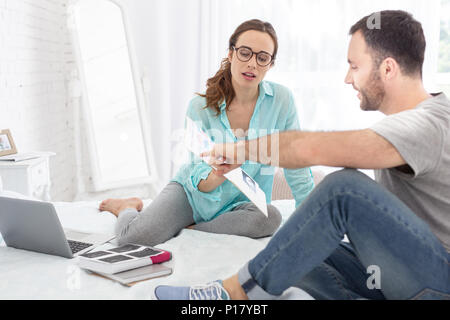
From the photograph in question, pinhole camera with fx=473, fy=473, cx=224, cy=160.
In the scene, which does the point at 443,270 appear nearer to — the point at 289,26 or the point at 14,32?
the point at 14,32

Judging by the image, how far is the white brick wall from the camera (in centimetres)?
262

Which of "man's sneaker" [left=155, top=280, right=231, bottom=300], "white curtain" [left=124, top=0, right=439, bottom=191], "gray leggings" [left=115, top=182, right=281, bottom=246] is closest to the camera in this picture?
"man's sneaker" [left=155, top=280, right=231, bottom=300]

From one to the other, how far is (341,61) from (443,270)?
2.84 meters

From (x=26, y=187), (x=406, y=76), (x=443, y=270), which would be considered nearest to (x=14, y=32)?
(x=26, y=187)

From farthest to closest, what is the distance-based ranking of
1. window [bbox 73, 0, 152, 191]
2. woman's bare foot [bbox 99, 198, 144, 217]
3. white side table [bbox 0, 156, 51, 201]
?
1. window [bbox 73, 0, 152, 191]
2. white side table [bbox 0, 156, 51, 201]
3. woman's bare foot [bbox 99, 198, 144, 217]

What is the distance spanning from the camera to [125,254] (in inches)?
58.6

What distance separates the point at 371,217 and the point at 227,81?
1.13 m

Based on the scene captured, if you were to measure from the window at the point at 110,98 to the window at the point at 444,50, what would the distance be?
2.34m

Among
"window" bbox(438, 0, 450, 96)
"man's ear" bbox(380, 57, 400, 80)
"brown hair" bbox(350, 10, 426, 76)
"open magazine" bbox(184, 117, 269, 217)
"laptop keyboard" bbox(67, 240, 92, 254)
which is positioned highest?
"window" bbox(438, 0, 450, 96)

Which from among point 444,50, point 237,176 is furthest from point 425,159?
point 444,50

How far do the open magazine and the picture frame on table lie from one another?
1215mm

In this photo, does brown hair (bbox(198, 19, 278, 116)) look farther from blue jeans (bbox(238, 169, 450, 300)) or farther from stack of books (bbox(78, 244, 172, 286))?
blue jeans (bbox(238, 169, 450, 300))

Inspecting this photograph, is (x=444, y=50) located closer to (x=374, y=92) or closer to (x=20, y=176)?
(x=374, y=92)

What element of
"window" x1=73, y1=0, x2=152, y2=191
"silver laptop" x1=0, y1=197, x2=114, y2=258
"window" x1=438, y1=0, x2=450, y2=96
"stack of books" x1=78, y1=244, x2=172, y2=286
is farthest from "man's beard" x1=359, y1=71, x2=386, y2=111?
"window" x1=438, y1=0, x2=450, y2=96
